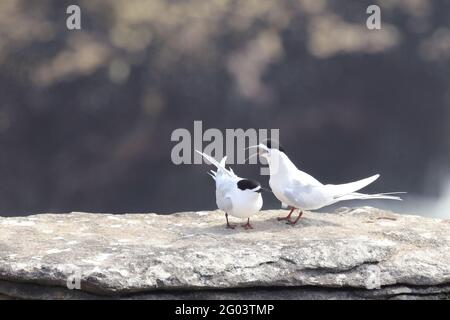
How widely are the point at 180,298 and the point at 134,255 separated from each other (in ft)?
1.12

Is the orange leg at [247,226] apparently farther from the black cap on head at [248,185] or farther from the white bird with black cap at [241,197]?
the black cap on head at [248,185]

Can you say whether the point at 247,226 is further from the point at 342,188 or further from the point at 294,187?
the point at 342,188

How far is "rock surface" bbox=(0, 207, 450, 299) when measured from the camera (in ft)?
14.5

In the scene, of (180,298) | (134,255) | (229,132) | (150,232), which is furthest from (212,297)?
(229,132)

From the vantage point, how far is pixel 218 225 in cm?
530

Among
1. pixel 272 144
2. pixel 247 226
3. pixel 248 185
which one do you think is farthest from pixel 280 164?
pixel 247 226

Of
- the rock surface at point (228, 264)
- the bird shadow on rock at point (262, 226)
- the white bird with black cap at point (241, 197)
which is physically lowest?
the rock surface at point (228, 264)

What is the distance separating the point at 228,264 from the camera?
14.7 ft

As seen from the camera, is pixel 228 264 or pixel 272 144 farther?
pixel 272 144

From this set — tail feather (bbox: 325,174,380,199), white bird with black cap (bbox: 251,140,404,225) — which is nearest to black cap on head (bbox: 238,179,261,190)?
white bird with black cap (bbox: 251,140,404,225)

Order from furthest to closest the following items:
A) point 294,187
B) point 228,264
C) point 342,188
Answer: point 342,188, point 294,187, point 228,264

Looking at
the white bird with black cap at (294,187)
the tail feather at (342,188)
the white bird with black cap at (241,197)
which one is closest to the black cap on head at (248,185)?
the white bird with black cap at (241,197)

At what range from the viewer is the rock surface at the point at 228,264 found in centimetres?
441

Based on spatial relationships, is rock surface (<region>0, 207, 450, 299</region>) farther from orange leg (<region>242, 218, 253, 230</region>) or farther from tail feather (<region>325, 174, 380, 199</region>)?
tail feather (<region>325, 174, 380, 199</region>)
